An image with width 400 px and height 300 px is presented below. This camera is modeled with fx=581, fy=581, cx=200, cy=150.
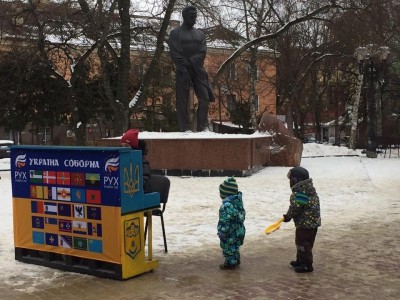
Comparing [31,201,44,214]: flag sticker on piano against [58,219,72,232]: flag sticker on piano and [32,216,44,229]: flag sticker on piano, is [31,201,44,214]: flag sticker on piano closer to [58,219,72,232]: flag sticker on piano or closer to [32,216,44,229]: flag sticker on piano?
[32,216,44,229]: flag sticker on piano

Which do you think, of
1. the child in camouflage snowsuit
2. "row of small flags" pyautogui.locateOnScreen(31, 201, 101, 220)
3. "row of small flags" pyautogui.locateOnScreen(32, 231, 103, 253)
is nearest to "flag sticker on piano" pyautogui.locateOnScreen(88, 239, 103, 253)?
"row of small flags" pyautogui.locateOnScreen(32, 231, 103, 253)

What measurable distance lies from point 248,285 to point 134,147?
206cm

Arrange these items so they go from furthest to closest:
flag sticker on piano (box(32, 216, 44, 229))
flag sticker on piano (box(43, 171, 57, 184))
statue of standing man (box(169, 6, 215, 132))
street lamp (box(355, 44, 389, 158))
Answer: street lamp (box(355, 44, 389, 158)), statue of standing man (box(169, 6, 215, 132)), flag sticker on piano (box(32, 216, 44, 229)), flag sticker on piano (box(43, 171, 57, 184))

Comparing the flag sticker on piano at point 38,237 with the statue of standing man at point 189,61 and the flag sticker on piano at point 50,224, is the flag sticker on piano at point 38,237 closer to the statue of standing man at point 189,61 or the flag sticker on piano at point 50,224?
the flag sticker on piano at point 50,224

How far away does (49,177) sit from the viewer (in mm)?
6457

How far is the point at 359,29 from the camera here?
80.0 feet

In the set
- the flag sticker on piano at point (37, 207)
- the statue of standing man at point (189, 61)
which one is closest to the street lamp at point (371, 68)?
the statue of standing man at point (189, 61)

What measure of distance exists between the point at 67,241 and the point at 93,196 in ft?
2.28

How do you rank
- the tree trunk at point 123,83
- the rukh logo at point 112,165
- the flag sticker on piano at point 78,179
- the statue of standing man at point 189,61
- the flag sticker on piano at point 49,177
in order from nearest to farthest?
the rukh logo at point 112,165, the flag sticker on piano at point 78,179, the flag sticker on piano at point 49,177, the statue of standing man at point 189,61, the tree trunk at point 123,83

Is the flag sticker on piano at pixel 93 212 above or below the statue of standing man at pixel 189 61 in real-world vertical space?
below

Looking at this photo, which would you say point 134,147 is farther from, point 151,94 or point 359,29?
point 151,94

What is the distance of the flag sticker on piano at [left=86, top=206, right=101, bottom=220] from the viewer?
6.14 metres

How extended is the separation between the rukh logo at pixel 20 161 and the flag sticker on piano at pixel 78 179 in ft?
2.66

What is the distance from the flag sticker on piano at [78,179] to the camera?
20.3ft
